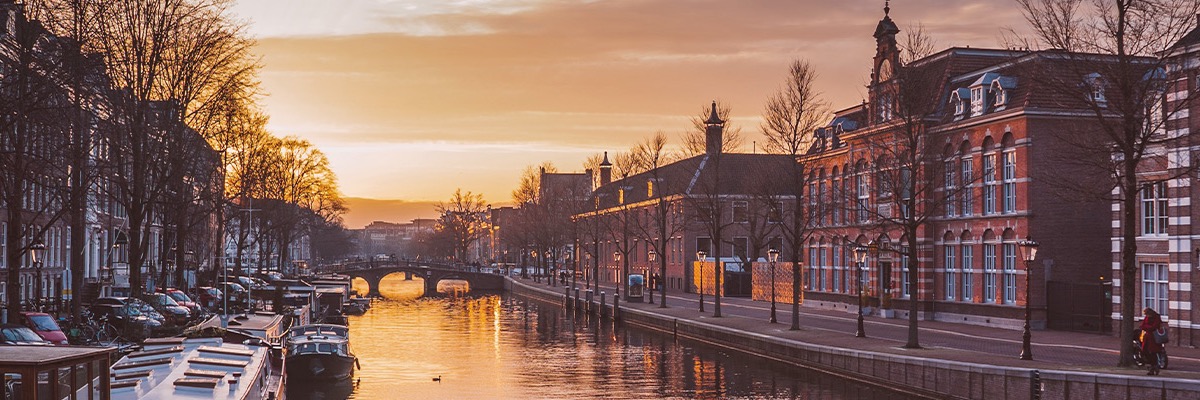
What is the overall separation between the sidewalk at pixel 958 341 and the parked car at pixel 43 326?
27460mm

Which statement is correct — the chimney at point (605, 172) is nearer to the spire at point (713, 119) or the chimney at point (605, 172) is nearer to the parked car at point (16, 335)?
the spire at point (713, 119)

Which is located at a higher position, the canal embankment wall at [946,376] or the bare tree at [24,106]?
the bare tree at [24,106]

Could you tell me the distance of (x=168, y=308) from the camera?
54.4 metres

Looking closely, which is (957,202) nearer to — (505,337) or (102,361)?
(505,337)

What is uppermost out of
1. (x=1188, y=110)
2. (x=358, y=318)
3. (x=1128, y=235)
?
(x=1188, y=110)

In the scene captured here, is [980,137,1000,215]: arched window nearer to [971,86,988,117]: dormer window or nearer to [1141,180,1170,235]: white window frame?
[971,86,988,117]: dormer window

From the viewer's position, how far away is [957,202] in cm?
5134

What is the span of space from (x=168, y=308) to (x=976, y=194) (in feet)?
123

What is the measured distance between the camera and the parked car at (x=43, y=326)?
133 ft

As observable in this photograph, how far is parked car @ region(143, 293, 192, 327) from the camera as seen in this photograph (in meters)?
52.9

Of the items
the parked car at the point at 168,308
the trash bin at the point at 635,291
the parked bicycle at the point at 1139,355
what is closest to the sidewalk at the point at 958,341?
the parked bicycle at the point at 1139,355

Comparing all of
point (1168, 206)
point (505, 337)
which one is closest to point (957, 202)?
point (1168, 206)

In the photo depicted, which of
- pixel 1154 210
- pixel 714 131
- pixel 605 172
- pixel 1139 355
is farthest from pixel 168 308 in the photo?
pixel 605 172

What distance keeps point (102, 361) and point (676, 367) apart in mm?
33496
